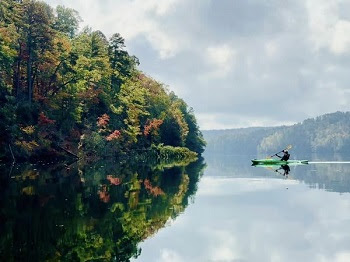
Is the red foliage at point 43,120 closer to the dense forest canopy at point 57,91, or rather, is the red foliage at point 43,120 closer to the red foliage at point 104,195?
the dense forest canopy at point 57,91

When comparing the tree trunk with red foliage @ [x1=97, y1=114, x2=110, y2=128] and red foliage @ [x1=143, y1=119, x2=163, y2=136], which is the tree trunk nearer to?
red foliage @ [x1=97, y1=114, x2=110, y2=128]

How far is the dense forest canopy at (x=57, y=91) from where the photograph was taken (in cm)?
5050

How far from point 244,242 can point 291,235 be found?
203cm

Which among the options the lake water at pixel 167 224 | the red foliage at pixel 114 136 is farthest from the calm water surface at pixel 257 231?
the red foliage at pixel 114 136

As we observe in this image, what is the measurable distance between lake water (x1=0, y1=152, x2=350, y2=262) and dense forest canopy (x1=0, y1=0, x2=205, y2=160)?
2378cm

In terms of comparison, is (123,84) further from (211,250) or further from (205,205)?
(211,250)

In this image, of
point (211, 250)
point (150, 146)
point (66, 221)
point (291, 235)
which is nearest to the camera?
point (211, 250)

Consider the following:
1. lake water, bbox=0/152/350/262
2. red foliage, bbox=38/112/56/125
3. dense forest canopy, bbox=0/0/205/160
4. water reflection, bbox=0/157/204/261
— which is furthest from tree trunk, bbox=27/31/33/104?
lake water, bbox=0/152/350/262

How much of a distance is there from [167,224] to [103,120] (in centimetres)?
4998

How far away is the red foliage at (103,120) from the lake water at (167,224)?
121ft

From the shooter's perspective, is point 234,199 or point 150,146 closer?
point 234,199

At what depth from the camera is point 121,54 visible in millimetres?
77188

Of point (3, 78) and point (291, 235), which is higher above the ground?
point (3, 78)

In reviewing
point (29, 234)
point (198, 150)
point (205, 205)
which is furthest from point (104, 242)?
point (198, 150)
